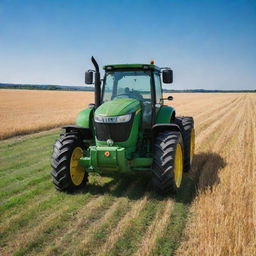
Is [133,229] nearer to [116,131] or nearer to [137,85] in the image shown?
[116,131]

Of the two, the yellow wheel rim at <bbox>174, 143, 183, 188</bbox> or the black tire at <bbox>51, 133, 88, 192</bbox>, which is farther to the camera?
the yellow wheel rim at <bbox>174, 143, 183, 188</bbox>

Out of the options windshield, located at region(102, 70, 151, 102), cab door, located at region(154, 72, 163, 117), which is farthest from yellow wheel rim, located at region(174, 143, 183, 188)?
windshield, located at region(102, 70, 151, 102)

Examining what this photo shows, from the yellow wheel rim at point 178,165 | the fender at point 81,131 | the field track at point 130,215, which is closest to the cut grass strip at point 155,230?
the field track at point 130,215

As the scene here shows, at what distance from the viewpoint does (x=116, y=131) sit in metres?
5.08

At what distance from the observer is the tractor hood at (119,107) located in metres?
5.06

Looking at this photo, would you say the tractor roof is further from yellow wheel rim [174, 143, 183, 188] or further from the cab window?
yellow wheel rim [174, 143, 183, 188]

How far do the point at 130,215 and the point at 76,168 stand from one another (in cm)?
158

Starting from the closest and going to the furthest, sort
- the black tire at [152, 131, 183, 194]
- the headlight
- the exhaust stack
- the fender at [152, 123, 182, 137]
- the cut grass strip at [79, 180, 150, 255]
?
the cut grass strip at [79, 180, 150, 255]
the black tire at [152, 131, 183, 194]
the headlight
the fender at [152, 123, 182, 137]
the exhaust stack

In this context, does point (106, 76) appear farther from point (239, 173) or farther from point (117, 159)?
point (239, 173)

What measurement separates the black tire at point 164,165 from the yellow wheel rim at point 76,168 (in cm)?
146

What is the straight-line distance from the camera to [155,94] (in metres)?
5.79

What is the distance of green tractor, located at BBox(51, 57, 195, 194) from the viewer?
4906mm

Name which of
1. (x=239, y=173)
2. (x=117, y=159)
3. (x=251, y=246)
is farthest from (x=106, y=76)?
(x=251, y=246)

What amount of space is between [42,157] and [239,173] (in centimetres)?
518
